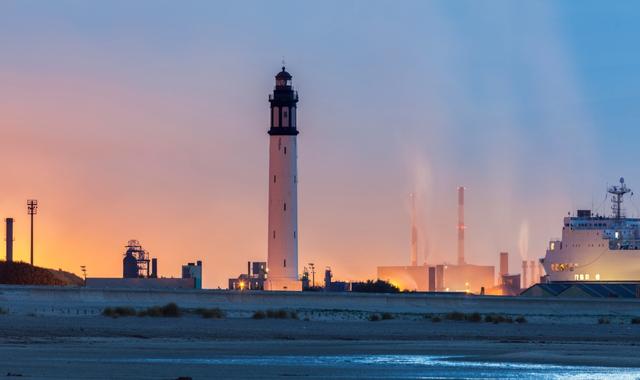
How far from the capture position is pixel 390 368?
32844mm

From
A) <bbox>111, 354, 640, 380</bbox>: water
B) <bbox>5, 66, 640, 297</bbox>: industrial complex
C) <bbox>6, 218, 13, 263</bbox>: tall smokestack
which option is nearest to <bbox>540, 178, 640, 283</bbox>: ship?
<bbox>5, 66, 640, 297</bbox>: industrial complex

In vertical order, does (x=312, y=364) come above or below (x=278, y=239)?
below

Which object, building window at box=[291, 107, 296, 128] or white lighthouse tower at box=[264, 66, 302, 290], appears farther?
building window at box=[291, 107, 296, 128]

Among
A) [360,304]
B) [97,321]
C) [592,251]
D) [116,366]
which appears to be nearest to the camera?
[116,366]

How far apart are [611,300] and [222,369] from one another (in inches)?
2185

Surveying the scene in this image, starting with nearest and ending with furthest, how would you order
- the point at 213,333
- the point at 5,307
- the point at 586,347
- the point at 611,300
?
the point at 586,347
the point at 213,333
the point at 5,307
the point at 611,300

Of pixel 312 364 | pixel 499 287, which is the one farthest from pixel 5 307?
pixel 499 287

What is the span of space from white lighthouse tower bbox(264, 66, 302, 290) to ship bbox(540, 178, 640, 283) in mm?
36578

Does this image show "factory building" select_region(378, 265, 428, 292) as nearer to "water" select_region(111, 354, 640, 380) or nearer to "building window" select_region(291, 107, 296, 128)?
"building window" select_region(291, 107, 296, 128)

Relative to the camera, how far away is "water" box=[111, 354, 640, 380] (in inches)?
1231

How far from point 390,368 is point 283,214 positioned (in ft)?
251

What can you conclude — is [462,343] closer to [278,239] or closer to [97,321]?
[97,321]

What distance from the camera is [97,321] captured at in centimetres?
5091

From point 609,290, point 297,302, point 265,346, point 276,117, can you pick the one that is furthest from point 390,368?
point 609,290
